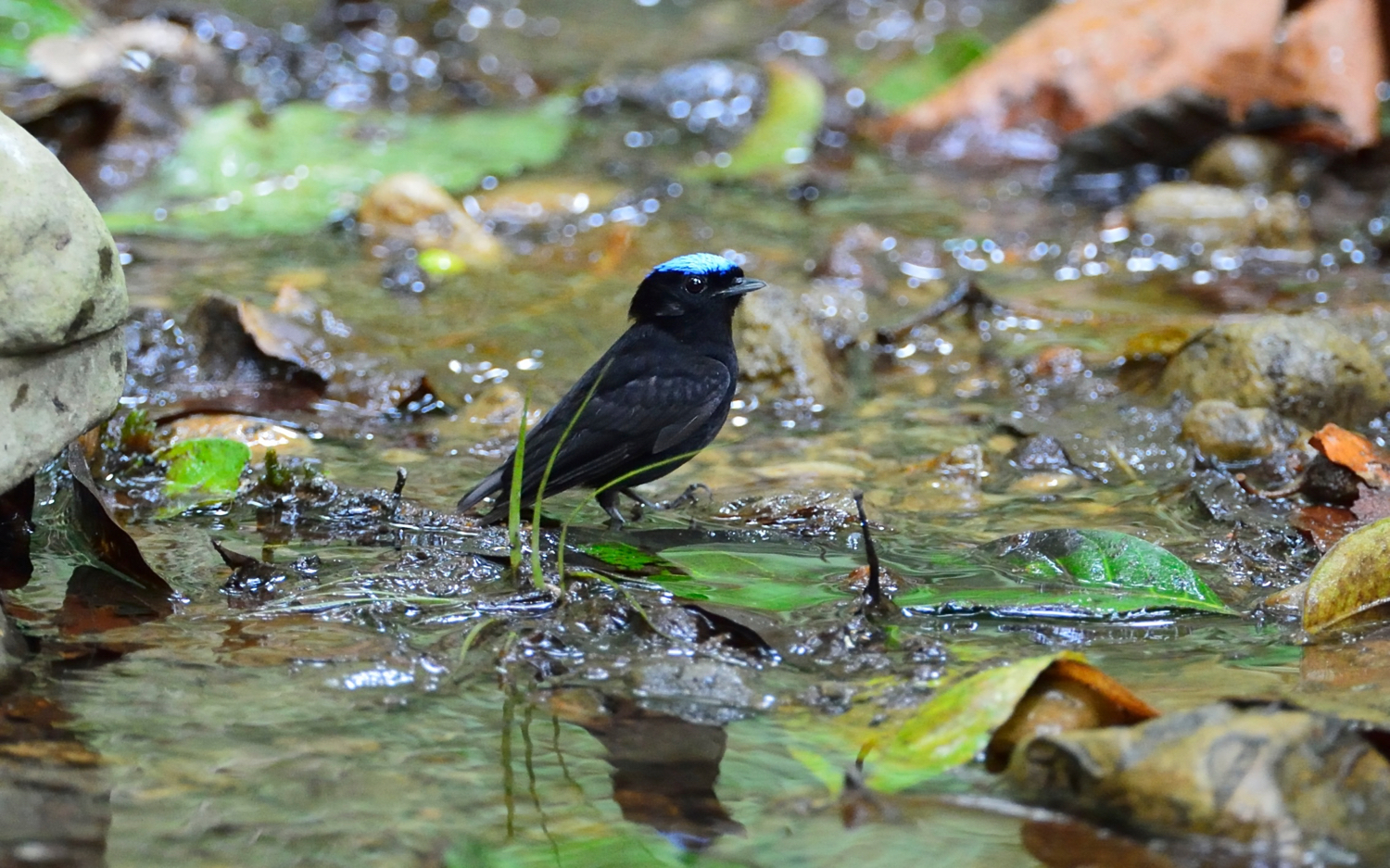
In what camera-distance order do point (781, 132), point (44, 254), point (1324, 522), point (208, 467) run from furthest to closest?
point (781, 132)
point (208, 467)
point (1324, 522)
point (44, 254)

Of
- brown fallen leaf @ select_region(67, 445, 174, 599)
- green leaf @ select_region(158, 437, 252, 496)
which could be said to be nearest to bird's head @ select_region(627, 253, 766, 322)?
green leaf @ select_region(158, 437, 252, 496)

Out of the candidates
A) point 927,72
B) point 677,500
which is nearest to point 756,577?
point 677,500

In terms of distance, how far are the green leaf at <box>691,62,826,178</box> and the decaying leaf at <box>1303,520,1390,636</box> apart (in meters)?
5.83

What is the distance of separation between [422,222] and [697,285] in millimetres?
2973

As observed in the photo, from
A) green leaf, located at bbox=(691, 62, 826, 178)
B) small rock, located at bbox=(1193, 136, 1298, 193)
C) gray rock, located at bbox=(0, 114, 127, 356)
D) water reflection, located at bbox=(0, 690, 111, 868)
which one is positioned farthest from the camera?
green leaf, located at bbox=(691, 62, 826, 178)

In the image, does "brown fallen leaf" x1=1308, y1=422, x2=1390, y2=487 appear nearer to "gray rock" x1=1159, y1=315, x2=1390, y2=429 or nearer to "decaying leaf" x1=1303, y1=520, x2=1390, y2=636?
"gray rock" x1=1159, y1=315, x2=1390, y2=429

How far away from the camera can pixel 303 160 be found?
809 cm

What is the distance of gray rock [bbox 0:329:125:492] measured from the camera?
281cm

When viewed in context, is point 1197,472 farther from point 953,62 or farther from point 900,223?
point 953,62

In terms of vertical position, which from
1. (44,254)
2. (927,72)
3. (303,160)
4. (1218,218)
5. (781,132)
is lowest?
(44,254)

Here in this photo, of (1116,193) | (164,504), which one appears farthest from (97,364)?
(1116,193)

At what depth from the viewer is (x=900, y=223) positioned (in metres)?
7.74

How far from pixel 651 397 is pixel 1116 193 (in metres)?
4.97

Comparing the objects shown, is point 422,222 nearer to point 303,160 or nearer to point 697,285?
point 303,160
